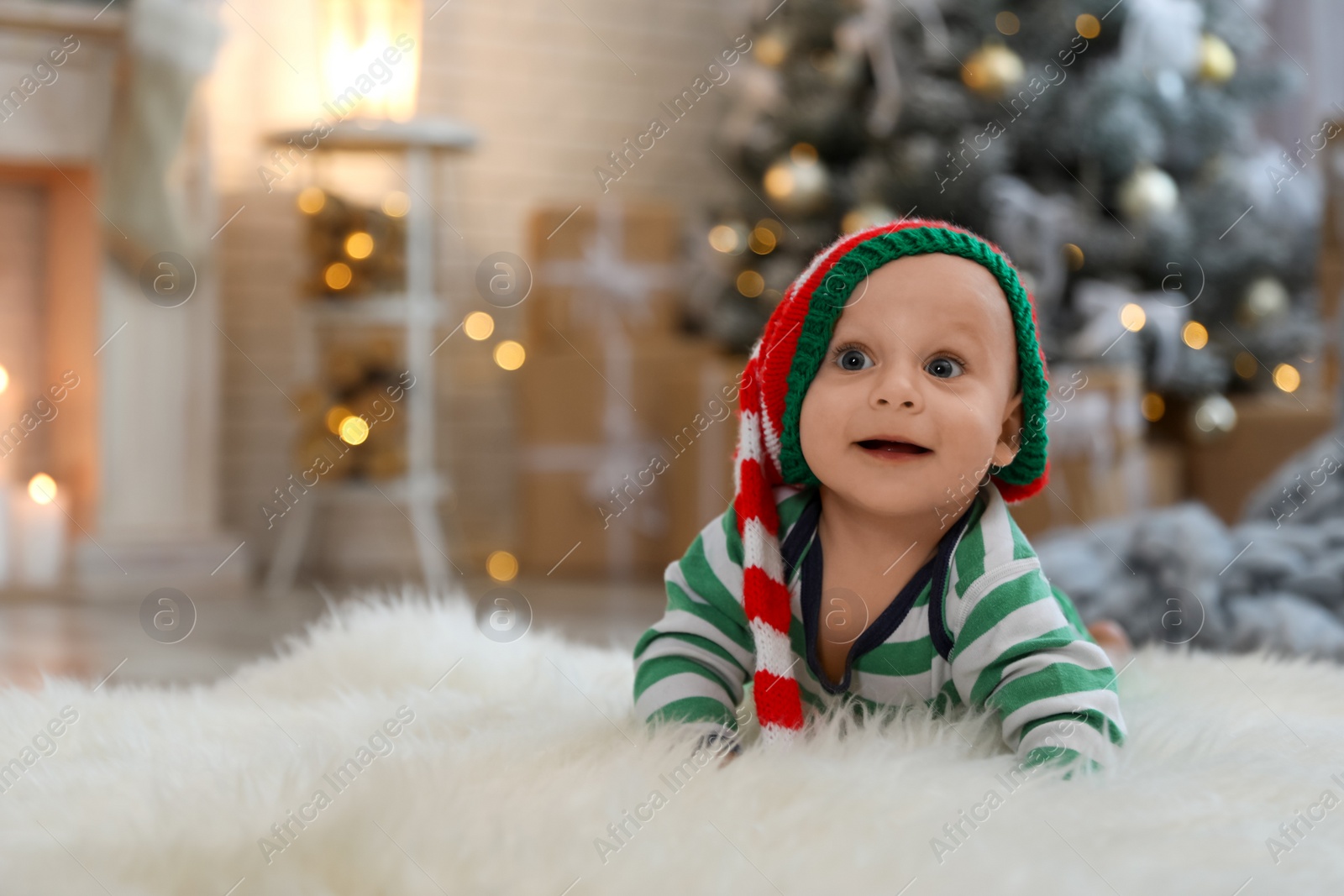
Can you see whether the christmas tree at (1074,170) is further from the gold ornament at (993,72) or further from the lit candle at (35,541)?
the lit candle at (35,541)

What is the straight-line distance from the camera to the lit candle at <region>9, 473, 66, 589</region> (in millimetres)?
2396

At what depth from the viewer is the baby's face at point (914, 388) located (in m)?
0.76

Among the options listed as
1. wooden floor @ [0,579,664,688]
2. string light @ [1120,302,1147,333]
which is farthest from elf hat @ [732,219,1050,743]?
string light @ [1120,302,1147,333]

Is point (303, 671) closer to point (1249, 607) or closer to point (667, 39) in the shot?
point (1249, 607)

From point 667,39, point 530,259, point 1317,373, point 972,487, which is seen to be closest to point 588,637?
point 972,487

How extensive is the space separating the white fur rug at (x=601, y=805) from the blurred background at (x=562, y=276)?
112 centimetres

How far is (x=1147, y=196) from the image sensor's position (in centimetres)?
224

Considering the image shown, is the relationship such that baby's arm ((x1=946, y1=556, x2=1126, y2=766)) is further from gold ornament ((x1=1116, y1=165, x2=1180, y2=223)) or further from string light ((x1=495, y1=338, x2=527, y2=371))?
string light ((x1=495, y1=338, x2=527, y2=371))

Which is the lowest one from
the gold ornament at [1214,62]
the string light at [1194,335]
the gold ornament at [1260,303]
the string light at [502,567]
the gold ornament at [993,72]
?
the string light at [502,567]

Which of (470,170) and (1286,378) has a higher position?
(470,170)

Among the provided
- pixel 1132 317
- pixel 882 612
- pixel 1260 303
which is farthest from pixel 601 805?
pixel 1260 303

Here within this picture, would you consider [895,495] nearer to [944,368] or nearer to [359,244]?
[944,368]

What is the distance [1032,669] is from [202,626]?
4.93 ft

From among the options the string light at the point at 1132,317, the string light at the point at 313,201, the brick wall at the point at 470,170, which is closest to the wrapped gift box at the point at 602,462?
the brick wall at the point at 470,170
